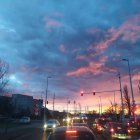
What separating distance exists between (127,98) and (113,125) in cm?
8113

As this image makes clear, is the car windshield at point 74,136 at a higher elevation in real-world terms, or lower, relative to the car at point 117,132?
lower

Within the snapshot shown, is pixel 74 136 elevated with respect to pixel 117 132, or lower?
lower

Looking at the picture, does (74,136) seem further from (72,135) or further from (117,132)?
(117,132)

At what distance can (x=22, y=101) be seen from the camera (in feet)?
523

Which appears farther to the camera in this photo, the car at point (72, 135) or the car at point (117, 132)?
the car at point (117, 132)

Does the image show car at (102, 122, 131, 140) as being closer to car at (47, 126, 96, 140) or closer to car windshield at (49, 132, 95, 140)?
car at (47, 126, 96, 140)

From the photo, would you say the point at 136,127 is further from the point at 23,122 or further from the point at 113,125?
the point at 23,122

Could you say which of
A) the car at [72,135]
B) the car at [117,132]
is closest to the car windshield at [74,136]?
the car at [72,135]

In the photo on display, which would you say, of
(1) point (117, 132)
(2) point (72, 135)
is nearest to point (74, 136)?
(2) point (72, 135)

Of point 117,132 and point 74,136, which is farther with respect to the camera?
point 117,132

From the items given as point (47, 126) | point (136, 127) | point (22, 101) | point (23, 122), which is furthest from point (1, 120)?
point (22, 101)

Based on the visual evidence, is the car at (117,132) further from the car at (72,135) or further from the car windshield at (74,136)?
the car windshield at (74,136)

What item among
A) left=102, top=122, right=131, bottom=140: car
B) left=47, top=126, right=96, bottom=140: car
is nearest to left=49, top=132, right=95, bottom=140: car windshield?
left=47, top=126, right=96, bottom=140: car

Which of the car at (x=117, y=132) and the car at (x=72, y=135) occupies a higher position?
the car at (x=117, y=132)
